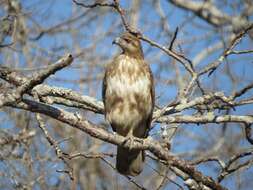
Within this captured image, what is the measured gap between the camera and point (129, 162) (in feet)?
19.2

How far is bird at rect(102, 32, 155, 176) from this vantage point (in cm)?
588

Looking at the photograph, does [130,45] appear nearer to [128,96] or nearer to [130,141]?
[128,96]

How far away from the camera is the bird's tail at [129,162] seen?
5809 millimetres

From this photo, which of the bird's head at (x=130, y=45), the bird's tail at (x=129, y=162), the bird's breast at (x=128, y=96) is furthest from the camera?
the bird's head at (x=130, y=45)

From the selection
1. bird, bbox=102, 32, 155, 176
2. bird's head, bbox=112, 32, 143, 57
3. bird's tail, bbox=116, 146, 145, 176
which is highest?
bird's head, bbox=112, 32, 143, 57

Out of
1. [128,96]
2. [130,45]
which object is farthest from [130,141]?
[130,45]

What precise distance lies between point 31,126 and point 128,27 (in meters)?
3.12

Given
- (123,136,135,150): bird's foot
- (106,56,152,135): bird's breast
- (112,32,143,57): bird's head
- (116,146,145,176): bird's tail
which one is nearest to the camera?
(123,136,135,150): bird's foot

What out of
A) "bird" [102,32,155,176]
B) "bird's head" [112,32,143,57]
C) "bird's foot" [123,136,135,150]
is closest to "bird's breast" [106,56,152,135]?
"bird" [102,32,155,176]

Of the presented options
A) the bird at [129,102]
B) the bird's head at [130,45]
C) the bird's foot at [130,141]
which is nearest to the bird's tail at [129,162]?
the bird at [129,102]

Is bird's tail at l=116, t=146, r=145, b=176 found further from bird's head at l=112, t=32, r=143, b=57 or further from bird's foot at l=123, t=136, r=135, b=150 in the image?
bird's head at l=112, t=32, r=143, b=57

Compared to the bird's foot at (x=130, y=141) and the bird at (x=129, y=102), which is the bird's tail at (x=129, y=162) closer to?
the bird at (x=129, y=102)

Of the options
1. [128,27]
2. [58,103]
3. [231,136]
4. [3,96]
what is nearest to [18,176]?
[58,103]

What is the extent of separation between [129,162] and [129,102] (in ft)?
1.86
